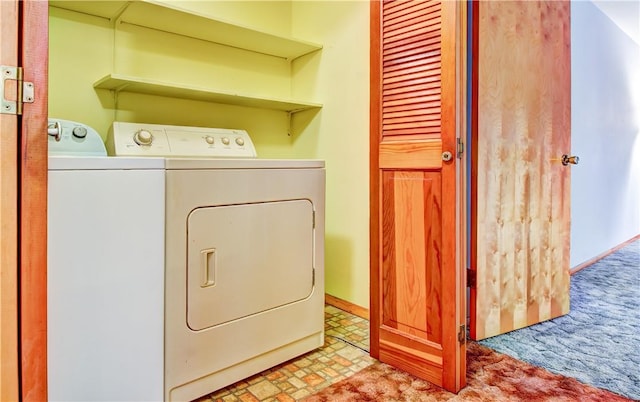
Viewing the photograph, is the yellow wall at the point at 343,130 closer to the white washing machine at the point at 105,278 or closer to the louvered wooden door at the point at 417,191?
the louvered wooden door at the point at 417,191

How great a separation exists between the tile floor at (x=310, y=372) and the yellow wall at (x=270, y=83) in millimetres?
357

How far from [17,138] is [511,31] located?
2.18m

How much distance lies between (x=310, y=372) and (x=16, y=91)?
1.43 metres

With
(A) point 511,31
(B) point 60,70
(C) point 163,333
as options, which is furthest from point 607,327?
(B) point 60,70

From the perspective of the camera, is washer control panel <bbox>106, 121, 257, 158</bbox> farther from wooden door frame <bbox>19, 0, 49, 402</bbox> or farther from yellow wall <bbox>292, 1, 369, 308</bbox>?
wooden door frame <bbox>19, 0, 49, 402</bbox>

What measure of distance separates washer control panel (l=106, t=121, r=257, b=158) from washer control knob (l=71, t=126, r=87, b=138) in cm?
20

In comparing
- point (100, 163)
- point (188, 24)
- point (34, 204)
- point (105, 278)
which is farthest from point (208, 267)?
point (188, 24)

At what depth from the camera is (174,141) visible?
1963mm

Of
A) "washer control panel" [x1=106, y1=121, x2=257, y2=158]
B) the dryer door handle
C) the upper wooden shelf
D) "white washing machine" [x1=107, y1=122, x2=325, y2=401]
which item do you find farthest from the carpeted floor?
the upper wooden shelf

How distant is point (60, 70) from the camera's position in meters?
1.88

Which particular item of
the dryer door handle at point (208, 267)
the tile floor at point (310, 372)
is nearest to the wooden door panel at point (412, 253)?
the tile floor at point (310, 372)

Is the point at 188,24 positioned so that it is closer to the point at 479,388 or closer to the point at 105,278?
the point at 105,278

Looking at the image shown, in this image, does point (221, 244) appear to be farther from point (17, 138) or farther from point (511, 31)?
point (511, 31)

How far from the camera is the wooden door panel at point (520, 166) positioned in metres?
1.98
